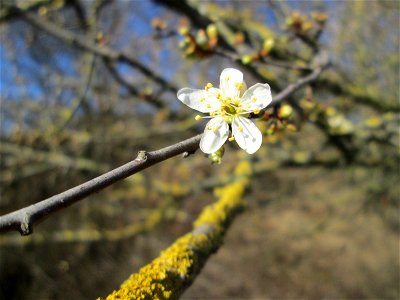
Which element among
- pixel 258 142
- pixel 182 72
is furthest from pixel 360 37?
pixel 258 142

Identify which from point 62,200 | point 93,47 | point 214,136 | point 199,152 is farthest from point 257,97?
point 199,152

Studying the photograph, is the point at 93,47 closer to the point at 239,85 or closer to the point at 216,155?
the point at 239,85

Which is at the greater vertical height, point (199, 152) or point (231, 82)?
point (199, 152)

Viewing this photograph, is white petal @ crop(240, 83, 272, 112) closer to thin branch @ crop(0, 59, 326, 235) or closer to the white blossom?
the white blossom

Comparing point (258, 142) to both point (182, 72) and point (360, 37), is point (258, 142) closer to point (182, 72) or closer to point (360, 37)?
point (182, 72)

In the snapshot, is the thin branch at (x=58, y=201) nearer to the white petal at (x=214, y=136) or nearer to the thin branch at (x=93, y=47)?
the white petal at (x=214, y=136)
